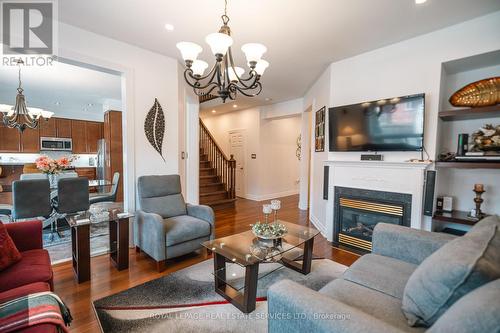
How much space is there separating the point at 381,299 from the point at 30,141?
808cm

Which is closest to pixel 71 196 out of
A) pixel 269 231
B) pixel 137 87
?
pixel 137 87

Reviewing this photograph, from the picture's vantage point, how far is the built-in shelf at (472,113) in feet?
7.59

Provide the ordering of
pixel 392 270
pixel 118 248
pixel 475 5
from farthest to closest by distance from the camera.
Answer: pixel 118 248
pixel 475 5
pixel 392 270

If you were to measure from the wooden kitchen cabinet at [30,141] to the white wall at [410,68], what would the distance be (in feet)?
23.8

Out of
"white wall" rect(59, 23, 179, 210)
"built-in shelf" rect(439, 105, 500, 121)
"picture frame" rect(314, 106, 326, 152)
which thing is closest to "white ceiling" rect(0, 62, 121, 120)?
"white wall" rect(59, 23, 179, 210)

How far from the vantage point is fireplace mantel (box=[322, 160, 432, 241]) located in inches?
104

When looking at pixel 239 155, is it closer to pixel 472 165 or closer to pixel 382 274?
pixel 472 165

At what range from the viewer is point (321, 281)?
235 centimetres

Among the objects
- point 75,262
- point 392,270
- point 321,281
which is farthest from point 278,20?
point 75,262

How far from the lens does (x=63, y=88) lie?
4.78m

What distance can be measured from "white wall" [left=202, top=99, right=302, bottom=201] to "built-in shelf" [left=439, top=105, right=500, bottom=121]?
3.44m

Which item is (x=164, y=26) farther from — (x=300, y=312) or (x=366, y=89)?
(x=300, y=312)

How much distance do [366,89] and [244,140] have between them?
4.08 meters

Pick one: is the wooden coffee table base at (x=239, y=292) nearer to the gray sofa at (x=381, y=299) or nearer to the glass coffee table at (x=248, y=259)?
the glass coffee table at (x=248, y=259)
